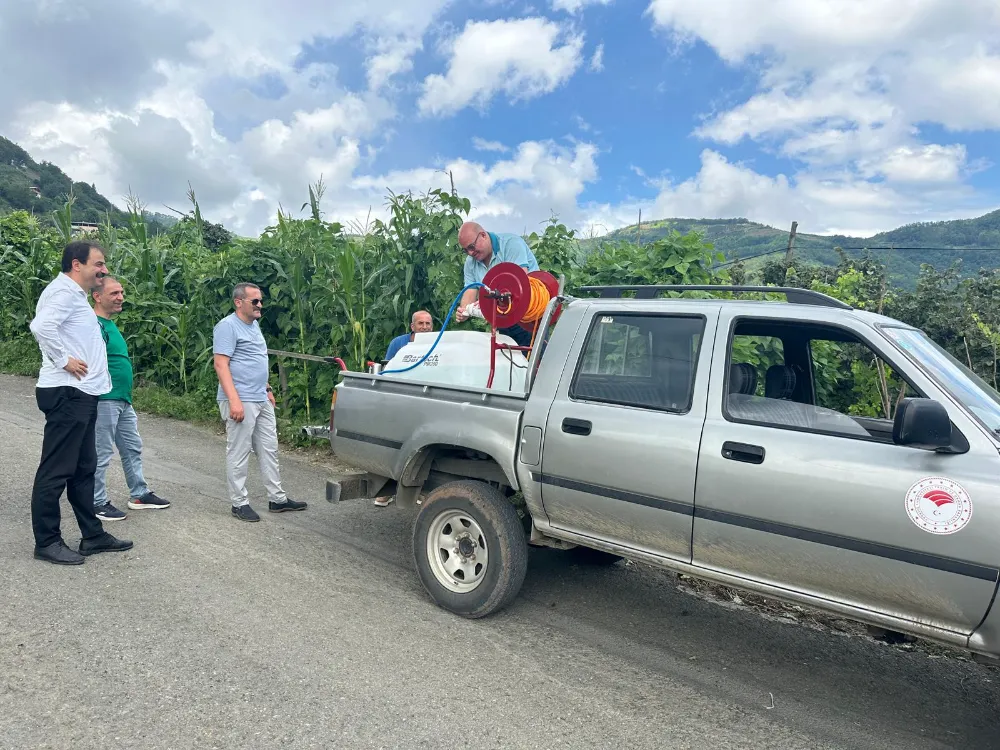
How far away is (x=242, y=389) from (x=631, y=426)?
3.50m

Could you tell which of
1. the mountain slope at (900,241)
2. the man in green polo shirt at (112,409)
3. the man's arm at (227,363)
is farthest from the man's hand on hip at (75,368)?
the mountain slope at (900,241)

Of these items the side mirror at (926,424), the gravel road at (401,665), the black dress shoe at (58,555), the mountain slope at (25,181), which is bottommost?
the gravel road at (401,665)

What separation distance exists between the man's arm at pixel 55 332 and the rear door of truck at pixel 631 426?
2.99 m

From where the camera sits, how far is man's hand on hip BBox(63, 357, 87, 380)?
4445 mm

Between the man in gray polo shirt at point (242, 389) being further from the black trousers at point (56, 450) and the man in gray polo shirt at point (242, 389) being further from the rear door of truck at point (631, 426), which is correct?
the rear door of truck at point (631, 426)

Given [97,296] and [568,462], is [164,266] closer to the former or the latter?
→ [97,296]

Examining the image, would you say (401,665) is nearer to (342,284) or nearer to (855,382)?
(855,382)

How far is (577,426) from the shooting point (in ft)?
12.5

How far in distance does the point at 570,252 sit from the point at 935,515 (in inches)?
207

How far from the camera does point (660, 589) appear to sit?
4926mm

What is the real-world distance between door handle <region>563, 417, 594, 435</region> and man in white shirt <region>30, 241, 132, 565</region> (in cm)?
307

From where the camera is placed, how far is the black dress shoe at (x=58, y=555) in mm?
4566

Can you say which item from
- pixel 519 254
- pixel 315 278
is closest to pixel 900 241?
pixel 315 278

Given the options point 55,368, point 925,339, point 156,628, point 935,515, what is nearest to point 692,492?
point 935,515
